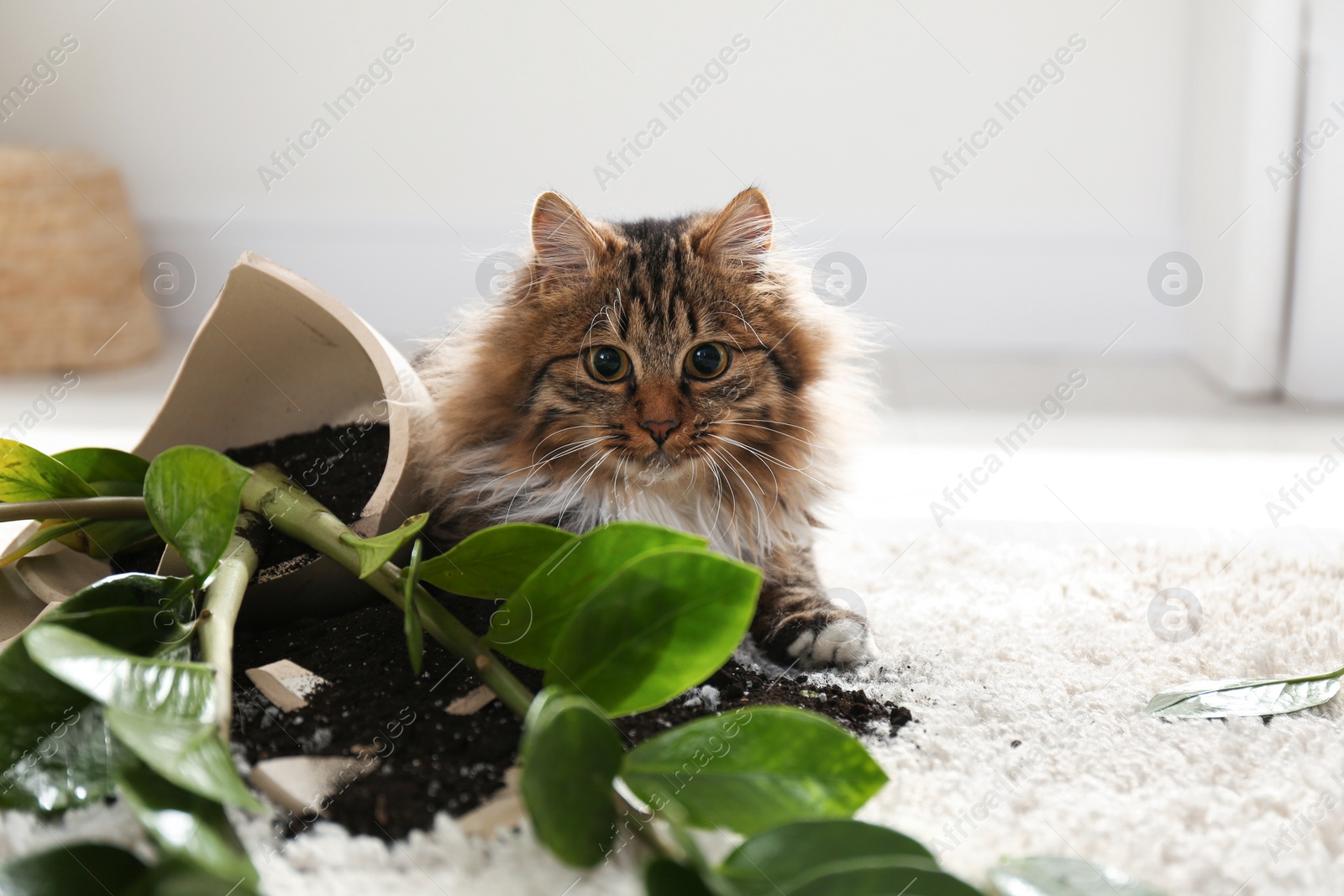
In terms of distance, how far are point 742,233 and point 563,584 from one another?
1.86 feet

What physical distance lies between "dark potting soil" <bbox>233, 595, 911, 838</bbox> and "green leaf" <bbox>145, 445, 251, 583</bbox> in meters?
0.16

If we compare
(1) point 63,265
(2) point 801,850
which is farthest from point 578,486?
(1) point 63,265

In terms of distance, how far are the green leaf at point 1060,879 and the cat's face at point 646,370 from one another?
559 millimetres

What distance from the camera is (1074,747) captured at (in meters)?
0.96

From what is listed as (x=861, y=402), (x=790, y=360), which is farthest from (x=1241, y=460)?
(x=790, y=360)

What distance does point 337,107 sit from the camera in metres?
2.97

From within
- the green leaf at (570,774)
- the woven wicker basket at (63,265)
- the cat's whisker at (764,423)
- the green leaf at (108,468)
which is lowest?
the woven wicker basket at (63,265)

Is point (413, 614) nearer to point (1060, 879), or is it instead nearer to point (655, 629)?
point (655, 629)

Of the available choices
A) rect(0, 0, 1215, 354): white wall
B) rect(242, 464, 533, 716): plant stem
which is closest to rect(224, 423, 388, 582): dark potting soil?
rect(242, 464, 533, 716): plant stem

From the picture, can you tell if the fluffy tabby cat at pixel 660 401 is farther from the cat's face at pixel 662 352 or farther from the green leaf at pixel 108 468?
the green leaf at pixel 108 468

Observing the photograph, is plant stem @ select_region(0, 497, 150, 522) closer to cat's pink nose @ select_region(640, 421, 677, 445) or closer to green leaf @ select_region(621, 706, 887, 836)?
cat's pink nose @ select_region(640, 421, 677, 445)

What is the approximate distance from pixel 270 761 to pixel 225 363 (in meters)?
0.58

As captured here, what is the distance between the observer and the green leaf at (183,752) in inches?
23.9

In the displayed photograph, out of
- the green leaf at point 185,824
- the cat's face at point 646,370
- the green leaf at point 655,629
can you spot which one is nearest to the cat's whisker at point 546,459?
the cat's face at point 646,370
